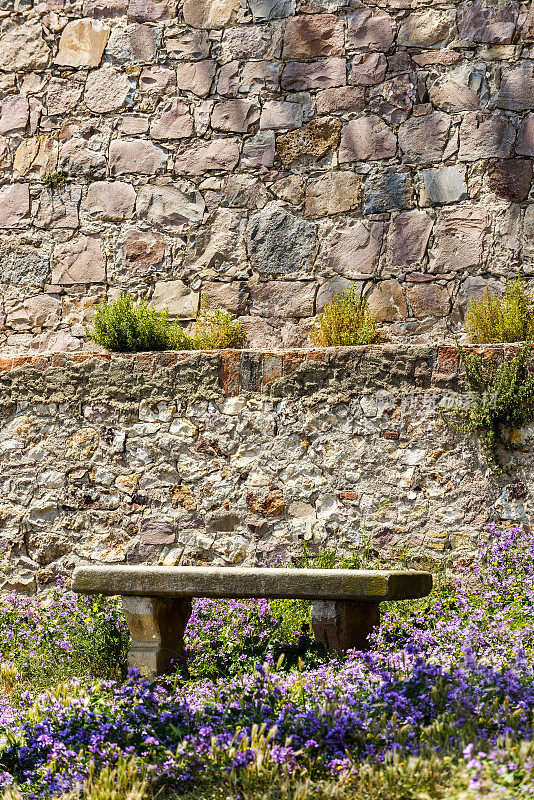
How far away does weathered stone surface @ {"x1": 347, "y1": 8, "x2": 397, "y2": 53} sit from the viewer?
636 cm

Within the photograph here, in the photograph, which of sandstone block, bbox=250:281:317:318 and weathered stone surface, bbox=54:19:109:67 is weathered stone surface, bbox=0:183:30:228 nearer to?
weathered stone surface, bbox=54:19:109:67

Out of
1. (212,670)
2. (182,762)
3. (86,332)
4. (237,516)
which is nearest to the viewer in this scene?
(182,762)

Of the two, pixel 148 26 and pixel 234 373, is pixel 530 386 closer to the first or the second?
pixel 234 373

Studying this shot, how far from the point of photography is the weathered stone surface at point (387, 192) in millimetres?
6199

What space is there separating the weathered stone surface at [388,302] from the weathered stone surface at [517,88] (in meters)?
1.42

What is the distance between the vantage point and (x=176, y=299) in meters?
6.62

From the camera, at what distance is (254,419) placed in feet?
17.7

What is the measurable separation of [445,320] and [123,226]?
256cm

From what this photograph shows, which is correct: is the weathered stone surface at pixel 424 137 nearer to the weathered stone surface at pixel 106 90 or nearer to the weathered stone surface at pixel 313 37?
the weathered stone surface at pixel 313 37

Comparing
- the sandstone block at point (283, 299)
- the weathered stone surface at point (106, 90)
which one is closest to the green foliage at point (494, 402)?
the sandstone block at point (283, 299)

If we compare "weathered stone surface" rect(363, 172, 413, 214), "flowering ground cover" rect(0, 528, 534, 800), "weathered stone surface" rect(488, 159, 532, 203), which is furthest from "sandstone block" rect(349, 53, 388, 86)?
"flowering ground cover" rect(0, 528, 534, 800)

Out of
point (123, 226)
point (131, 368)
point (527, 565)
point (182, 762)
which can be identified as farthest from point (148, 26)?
point (182, 762)

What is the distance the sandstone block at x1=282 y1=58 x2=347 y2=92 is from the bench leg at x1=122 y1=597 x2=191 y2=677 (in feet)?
13.3

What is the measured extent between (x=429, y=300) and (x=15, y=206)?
335 centimetres
